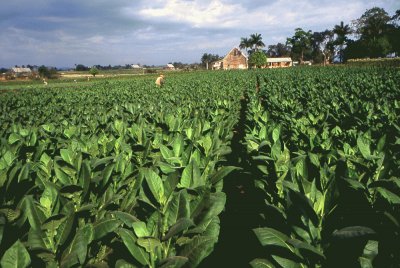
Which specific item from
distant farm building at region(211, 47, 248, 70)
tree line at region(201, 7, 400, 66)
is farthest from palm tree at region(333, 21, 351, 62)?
distant farm building at region(211, 47, 248, 70)

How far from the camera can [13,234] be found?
2033mm

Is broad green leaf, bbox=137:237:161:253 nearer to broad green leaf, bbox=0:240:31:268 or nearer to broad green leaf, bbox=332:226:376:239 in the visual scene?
broad green leaf, bbox=0:240:31:268

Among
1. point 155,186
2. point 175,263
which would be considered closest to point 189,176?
point 155,186

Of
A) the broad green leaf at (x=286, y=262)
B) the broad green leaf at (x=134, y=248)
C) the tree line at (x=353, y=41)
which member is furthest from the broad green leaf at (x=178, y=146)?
the tree line at (x=353, y=41)

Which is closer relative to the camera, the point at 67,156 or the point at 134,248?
the point at 134,248

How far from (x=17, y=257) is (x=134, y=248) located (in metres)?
0.63

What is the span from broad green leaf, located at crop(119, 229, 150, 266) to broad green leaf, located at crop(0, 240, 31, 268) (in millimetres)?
522

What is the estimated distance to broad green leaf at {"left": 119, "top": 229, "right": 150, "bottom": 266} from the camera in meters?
1.79

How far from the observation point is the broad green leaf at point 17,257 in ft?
4.65

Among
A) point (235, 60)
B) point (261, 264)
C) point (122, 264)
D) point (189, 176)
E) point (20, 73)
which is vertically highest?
point (235, 60)

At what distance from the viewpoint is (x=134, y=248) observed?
1801 millimetres

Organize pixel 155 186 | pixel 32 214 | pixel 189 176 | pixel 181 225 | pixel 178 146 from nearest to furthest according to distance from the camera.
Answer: pixel 181 225 < pixel 32 214 < pixel 155 186 < pixel 189 176 < pixel 178 146

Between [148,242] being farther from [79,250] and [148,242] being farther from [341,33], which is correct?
[341,33]

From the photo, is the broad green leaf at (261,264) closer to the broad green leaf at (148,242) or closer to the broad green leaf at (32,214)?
the broad green leaf at (148,242)
